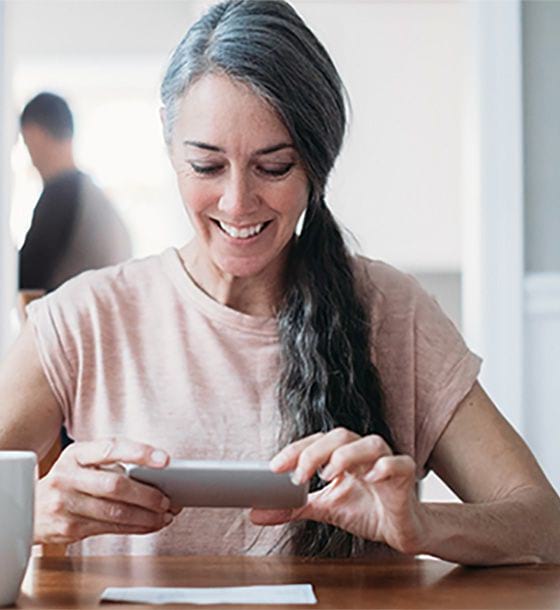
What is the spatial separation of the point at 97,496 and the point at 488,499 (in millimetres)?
529

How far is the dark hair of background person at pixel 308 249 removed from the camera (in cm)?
152

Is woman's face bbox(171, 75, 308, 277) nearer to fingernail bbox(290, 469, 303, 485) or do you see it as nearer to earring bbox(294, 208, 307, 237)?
earring bbox(294, 208, 307, 237)

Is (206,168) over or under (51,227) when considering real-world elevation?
over

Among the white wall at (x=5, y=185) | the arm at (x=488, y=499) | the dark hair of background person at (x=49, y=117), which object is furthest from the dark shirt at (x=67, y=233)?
the arm at (x=488, y=499)

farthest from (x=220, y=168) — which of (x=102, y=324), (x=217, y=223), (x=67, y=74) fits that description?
(x=67, y=74)

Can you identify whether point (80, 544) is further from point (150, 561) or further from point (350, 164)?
point (350, 164)

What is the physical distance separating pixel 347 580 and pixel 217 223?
588 mm

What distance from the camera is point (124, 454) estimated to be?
3.73 feet

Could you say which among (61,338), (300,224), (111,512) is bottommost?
(111,512)

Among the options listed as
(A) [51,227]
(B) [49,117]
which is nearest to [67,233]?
(A) [51,227]

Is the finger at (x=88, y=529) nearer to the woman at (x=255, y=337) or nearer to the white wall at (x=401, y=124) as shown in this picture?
Result: the woman at (x=255, y=337)

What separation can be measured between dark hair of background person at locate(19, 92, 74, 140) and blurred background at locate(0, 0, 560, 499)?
122mm

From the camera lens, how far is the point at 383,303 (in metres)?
1.69

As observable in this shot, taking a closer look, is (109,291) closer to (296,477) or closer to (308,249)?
(308,249)
